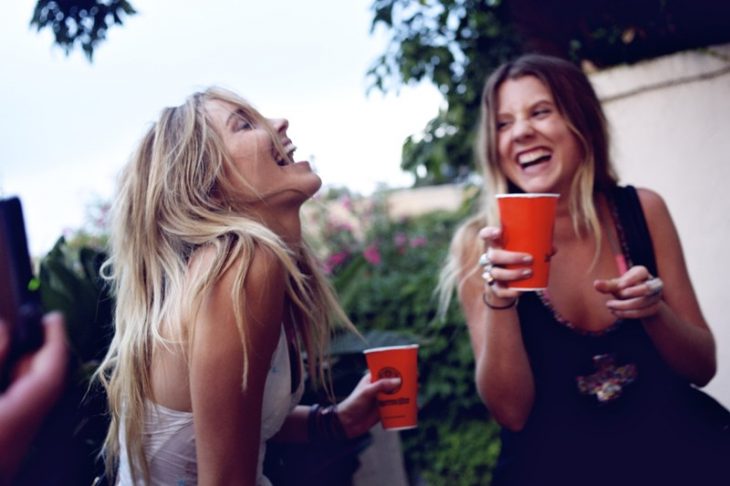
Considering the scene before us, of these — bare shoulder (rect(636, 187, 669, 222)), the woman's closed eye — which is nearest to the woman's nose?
bare shoulder (rect(636, 187, 669, 222))

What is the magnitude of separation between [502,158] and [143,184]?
1160 mm

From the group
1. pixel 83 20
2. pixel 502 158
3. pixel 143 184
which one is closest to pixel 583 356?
pixel 502 158

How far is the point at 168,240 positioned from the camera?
1.99 meters

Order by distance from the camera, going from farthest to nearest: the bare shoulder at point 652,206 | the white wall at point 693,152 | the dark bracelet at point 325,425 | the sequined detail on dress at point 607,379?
1. the white wall at point 693,152
2. the bare shoulder at point 652,206
3. the dark bracelet at point 325,425
4. the sequined detail on dress at point 607,379

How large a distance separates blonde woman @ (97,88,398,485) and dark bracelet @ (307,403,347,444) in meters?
0.05

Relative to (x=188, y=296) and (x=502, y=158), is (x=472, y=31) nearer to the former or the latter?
(x=502, y=158)

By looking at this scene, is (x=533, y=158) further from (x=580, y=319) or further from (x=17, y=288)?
(x=17, y=288)

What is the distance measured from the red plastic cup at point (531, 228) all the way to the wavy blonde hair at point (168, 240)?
532mm

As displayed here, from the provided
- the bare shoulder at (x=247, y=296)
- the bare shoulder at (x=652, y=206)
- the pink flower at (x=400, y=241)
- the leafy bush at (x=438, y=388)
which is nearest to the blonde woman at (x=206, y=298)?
the bare shoulder at (x=247, y=296)

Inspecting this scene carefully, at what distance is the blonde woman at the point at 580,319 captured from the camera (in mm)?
2141

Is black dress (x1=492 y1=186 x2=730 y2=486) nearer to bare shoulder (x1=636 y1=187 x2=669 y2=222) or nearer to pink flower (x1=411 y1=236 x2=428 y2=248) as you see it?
bare shoulder (x1=636 y1=187 x2=669 y2=222)

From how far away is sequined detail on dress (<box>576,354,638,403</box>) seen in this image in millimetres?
2246

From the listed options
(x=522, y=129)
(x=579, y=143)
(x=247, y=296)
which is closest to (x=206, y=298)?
(x=247, y=296)

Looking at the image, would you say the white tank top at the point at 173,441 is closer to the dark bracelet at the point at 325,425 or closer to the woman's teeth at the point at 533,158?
the dark bracelet at the point at 325,425
